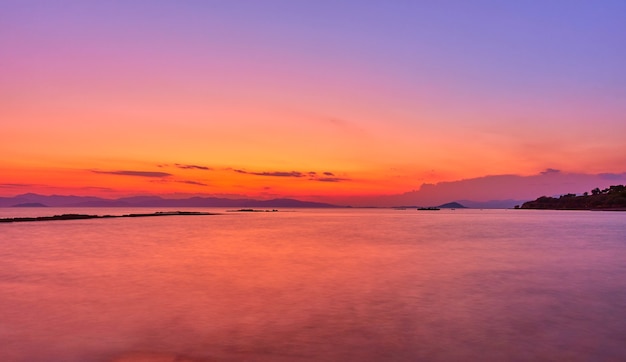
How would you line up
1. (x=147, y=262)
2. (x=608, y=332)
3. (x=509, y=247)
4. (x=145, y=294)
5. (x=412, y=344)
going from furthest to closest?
1. (x=509, y=247)
2. (x=147, y=262)
3. (x=145, y=294)
4. (x=608, y=332)
5. (x=412, y=344)

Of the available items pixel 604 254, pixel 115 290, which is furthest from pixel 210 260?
pixel 604 254

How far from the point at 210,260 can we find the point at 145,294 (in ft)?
33.4

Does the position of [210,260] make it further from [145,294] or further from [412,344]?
[412,344]

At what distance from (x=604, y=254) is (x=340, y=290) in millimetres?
20356

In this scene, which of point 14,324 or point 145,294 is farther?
point 145,294

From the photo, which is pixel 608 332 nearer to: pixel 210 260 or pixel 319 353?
pixel 319 353

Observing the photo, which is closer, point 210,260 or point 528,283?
point 528,283

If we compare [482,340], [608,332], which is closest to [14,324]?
[482,340]

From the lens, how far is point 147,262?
23297mm

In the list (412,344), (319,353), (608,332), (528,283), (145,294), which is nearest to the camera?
(319,353)

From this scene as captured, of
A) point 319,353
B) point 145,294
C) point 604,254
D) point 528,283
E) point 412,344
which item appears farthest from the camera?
point 604,254

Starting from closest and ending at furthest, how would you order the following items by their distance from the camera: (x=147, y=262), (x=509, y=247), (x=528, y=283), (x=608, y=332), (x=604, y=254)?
(x=608, y=332) < (x=528, y=283) < (x=147, y=262) < (x=604, y=254) < (x=509, y=247)

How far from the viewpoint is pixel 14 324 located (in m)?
10.2

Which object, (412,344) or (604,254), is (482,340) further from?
(604,254)
